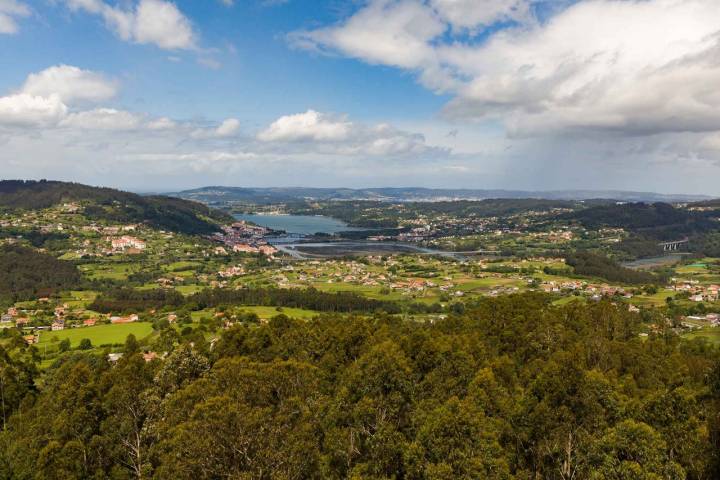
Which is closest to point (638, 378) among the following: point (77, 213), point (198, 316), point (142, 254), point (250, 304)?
point (198, 316)

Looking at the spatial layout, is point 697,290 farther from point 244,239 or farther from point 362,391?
point 244,239

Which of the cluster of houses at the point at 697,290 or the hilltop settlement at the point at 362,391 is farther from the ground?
the hilltop settlement at the point at 362,391

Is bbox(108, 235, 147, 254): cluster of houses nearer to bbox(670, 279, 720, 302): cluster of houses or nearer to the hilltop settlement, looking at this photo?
the hilltop settlement

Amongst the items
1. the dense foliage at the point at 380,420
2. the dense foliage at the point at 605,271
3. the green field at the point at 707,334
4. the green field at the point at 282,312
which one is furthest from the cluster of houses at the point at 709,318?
the green field at the point at 282,312

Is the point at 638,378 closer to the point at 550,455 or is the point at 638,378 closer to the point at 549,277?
the point at 550,455

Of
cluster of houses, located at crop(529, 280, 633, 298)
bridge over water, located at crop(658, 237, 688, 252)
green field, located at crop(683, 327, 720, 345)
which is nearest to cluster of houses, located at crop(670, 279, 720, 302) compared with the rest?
cluster of houses, located at crop(529, 280, 633, 298)

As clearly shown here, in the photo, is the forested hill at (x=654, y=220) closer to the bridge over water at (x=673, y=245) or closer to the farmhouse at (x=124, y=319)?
the bridge over water at (x=673, y=245)
